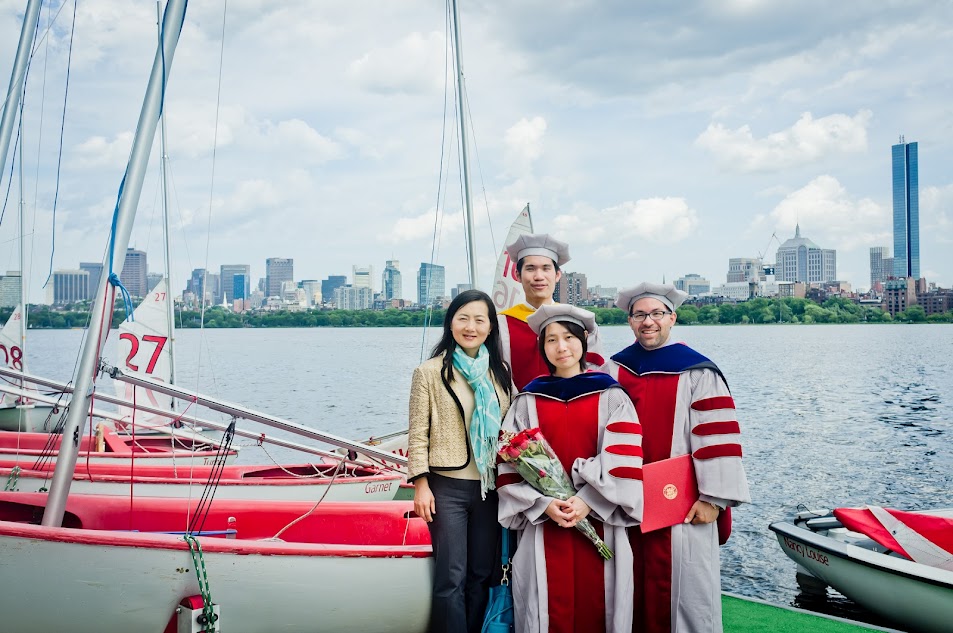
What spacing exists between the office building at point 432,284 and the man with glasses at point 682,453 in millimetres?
7015

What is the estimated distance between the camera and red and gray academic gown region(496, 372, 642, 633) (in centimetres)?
307

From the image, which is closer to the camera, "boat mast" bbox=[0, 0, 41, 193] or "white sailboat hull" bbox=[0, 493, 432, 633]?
"white sailboat hull" bbox=[0, 493, 432, 633]

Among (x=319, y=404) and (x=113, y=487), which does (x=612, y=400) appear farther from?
(x=319, y=404)

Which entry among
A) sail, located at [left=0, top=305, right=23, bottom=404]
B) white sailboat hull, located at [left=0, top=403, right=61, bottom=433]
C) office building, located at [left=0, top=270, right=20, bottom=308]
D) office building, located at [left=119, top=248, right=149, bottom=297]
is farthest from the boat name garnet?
office building, located at [left=0, top=270, right=20, bottom=308]

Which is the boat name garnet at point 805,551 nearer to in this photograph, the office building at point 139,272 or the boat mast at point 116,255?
the boat mast at point 116,255

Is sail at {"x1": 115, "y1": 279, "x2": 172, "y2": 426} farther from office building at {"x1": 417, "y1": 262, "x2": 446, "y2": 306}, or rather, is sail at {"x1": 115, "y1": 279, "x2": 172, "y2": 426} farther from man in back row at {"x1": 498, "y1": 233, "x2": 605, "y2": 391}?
man in back row at {"x1": 498, "y1": 233, "x2": 605, "y2": 391}

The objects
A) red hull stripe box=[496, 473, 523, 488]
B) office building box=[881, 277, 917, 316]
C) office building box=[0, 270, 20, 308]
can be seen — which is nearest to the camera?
red hull stripe box=[496, 473, 523, 488]

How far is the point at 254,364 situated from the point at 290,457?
39398mm

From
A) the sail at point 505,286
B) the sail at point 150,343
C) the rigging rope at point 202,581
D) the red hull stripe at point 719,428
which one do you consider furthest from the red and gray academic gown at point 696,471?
the sail at point 150,343

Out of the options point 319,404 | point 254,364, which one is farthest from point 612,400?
point 254,364

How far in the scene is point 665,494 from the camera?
308 cm

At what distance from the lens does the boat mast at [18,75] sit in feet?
25.9

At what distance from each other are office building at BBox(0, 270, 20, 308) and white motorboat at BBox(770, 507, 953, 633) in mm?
12842

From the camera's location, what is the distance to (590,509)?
120 inches
